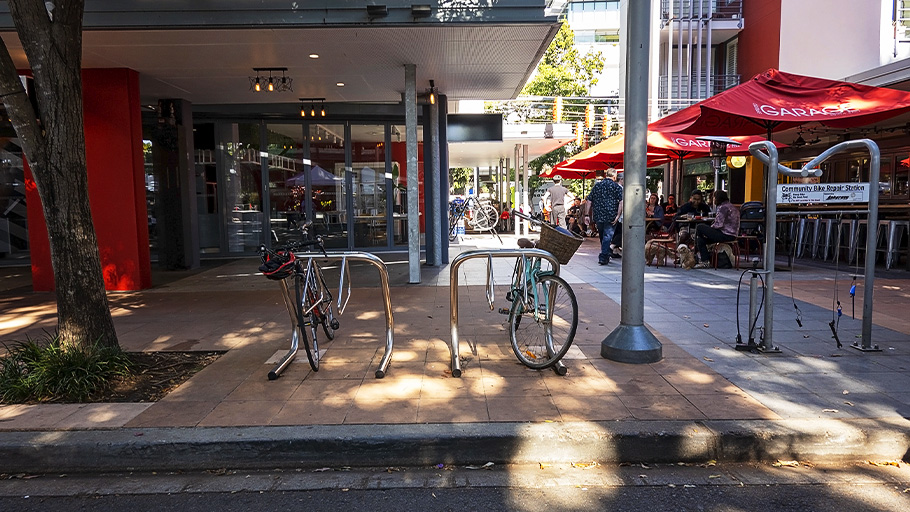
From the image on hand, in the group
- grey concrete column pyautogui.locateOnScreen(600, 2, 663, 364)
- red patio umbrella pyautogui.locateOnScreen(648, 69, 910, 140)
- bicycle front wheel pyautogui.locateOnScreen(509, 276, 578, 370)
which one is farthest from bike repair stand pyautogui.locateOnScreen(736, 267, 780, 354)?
red patio umbrella pyautogui.locateOnScreen(648, 69, 910, 140)

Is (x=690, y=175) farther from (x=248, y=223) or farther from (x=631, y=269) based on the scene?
(x=631, y=269)

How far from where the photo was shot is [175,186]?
1201cm

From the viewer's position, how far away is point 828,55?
15.5 metres

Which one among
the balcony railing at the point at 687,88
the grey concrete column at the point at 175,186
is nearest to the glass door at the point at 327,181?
the grey concrete column at the point at 175,186

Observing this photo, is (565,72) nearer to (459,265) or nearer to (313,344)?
(459,265)

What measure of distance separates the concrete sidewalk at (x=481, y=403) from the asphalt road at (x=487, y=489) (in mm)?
124

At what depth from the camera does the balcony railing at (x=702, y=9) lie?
77.5 feet

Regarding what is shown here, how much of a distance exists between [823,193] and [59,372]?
6.72 metres

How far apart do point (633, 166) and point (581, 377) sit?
1.85m

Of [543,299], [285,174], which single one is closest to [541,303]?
[543,299]

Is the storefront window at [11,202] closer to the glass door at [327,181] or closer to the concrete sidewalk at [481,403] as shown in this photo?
the glass door at [327,181]

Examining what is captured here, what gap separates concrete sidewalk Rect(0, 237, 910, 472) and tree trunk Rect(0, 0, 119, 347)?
2.97ft

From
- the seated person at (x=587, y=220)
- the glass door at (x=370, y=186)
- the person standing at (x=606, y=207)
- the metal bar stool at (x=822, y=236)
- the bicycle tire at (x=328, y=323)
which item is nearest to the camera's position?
the bicycle tire at (x=328, y=323)

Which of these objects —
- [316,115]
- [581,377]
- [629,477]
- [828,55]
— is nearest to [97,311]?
[581,377]
